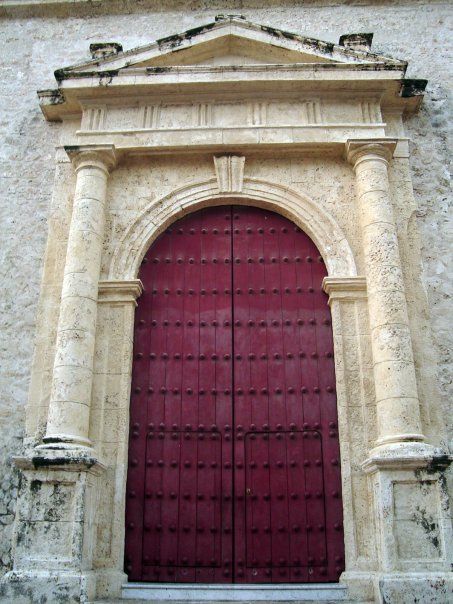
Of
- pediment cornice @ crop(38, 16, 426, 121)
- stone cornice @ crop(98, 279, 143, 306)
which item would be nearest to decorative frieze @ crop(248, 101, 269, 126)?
pediment cornice @ crop(38, 16, 426, 121)

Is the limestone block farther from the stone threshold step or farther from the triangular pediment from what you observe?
the triangular pediment

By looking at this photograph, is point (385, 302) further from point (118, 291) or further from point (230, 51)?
point (230, 51)

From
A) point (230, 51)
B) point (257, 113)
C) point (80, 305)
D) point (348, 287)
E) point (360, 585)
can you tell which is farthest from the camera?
point (230, 51)

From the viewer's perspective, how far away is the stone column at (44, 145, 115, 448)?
503cm

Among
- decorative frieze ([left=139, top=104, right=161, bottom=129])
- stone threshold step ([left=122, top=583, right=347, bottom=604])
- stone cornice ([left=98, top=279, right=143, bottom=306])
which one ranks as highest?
decorative frieze ([left=139, top=104, right=161, bottom=129])

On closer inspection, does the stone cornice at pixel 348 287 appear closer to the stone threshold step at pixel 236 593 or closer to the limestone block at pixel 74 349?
the limestone block at pixel 74 349

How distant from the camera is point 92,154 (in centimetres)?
598

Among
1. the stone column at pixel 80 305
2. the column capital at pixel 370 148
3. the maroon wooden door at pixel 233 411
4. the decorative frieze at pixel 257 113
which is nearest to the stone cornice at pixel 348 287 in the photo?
the maroon wooden door at pixel 233 411

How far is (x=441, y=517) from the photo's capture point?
4504 millimetres

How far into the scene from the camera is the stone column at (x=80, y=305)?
5032 millimetres

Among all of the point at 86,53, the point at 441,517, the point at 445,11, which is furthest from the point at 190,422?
the point at 445,11

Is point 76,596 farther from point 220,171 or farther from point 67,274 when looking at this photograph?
point 220,171

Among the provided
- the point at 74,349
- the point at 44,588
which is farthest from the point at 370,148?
the point at 44,588

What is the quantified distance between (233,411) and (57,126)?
354 centimetres
